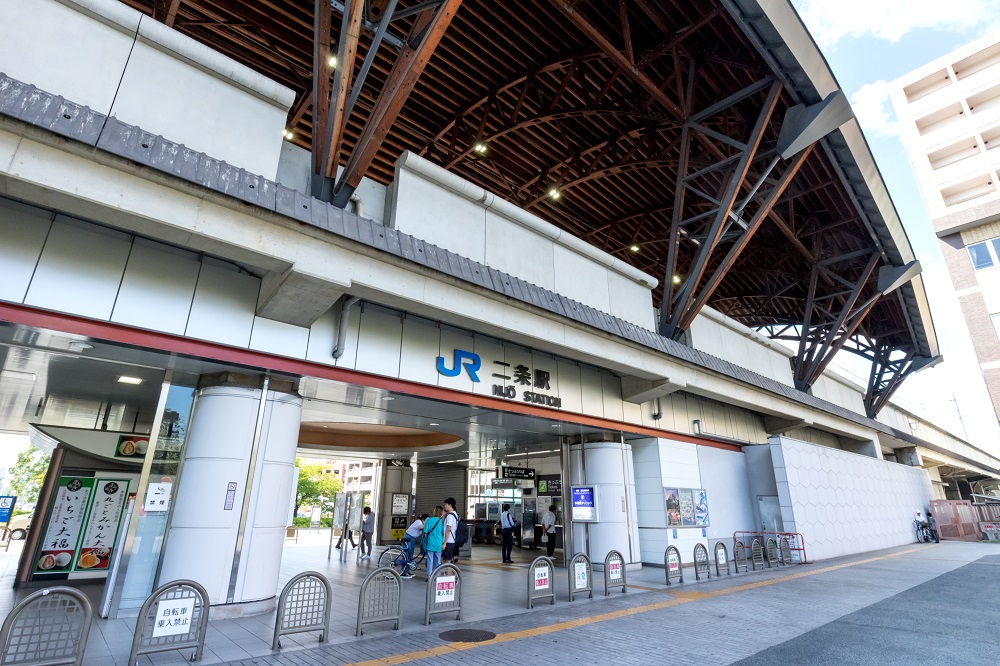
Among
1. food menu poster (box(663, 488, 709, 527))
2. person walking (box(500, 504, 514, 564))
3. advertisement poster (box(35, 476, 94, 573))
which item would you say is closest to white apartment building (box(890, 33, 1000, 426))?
food menu poster (box(663, 488, 709, 527))

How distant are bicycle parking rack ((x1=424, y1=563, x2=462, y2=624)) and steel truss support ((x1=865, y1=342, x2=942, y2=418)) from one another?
26086mm

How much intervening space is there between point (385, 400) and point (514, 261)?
357 centimetres

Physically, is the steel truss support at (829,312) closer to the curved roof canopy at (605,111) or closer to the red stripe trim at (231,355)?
the curved roof canopy at (605,111)

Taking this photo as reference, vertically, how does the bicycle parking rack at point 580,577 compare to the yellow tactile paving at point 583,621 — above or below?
above

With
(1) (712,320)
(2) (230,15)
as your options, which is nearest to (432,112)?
(2) (230,15)

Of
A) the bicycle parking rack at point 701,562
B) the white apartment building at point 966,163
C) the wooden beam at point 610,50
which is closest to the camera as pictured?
the wooden beam at point 610,50

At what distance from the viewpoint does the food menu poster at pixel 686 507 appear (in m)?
13.2

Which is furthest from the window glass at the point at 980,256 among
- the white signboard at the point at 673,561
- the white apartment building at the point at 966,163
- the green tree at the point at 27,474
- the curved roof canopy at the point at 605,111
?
the green tree at the point at 27,474

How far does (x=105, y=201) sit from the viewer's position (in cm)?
504

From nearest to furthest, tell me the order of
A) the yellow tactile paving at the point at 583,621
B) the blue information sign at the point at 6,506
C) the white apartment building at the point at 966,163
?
1. the yellow tactile paving at the point at 583,621
2. the blue information sign at the point at 6,506
3. the white apartment building at the point at 966,163

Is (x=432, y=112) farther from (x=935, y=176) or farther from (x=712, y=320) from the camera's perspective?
(x=935, y=176)

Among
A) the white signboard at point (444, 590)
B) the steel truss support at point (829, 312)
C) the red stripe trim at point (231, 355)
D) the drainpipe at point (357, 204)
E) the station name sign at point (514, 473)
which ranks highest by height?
the steel truss support at point (829, 312)

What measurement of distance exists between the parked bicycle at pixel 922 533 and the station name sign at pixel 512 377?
24.2 metres

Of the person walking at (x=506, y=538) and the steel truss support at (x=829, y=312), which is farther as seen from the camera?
the steel truss support at (x=829, y=312)
